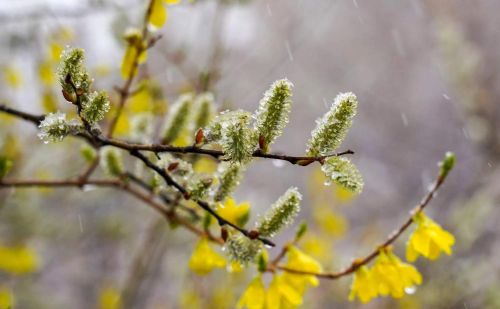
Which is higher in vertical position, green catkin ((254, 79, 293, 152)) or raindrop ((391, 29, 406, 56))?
raindrop ((391, 29, 406, 56))

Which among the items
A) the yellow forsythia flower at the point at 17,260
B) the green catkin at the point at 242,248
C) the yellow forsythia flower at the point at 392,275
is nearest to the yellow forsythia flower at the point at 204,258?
the green catkin at the point at 242,248

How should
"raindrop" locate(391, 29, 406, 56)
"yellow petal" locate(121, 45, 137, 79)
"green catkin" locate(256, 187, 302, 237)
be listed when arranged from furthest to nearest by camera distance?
"raindrop" locate(391, 29, 406, 56) < "yellow petal" locate(121, 45, 137, 79) < "green catkin" locate(256, 187, 302, 237)

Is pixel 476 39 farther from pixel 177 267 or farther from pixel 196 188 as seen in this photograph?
pixel 196 188

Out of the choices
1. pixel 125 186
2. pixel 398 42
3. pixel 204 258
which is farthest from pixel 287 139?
pixel 204 258

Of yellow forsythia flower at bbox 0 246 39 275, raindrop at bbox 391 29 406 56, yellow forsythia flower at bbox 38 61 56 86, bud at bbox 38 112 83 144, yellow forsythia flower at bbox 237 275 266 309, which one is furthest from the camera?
raindrop at bbox 391 29 406 56

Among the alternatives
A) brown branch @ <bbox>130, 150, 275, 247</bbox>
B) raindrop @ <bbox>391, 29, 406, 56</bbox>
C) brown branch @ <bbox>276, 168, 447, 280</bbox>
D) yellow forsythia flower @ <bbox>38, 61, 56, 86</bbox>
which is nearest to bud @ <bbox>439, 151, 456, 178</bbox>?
brown branch @ <bbox>276, 168, 447, 280</bbox>

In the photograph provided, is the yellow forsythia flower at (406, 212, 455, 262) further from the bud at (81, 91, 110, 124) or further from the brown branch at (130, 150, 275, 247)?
the bud at (81, 91, 110, 124)

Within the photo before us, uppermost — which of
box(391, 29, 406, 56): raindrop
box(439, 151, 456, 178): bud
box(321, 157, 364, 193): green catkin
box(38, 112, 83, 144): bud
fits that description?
box(391, 29, 406, 56): raindrop
